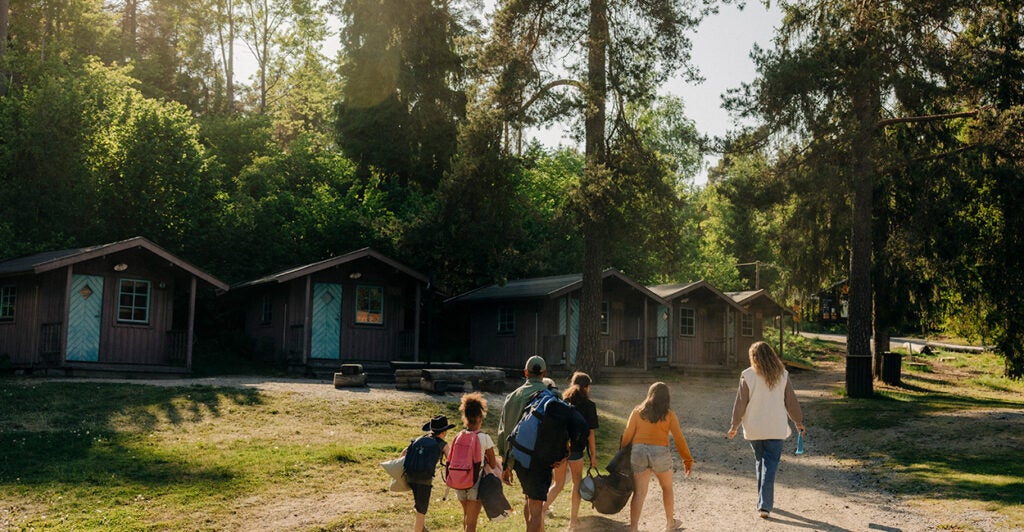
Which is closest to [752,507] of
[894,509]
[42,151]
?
[894,509]

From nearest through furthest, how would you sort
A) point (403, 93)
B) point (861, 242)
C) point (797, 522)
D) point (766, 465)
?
point (766, 465) → point (797, 522) → point (861, 242) → point (403, 93)

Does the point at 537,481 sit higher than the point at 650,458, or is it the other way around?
the point at 650,458

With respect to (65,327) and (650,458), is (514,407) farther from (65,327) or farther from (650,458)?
(65,327)

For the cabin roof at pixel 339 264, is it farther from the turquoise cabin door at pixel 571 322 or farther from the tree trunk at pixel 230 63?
the tree trunk at pixel 230 63

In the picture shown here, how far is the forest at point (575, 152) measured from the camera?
23.4 metres

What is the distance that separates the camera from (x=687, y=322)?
3666cm

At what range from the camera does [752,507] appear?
37.1 ft

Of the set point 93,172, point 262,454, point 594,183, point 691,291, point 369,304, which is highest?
point 93,172

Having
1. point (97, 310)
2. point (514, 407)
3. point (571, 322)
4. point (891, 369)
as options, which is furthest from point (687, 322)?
point (514, 407)

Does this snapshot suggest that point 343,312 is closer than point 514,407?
No

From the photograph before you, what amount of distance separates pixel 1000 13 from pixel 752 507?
16.8 m

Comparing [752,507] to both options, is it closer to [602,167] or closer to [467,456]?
[467,456]

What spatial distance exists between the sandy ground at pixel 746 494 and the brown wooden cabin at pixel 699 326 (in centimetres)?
1375

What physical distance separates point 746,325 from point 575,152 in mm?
13067
